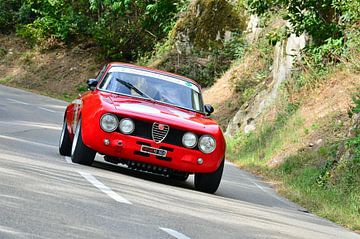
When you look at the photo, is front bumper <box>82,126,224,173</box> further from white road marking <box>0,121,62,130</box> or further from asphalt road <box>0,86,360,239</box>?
white road marking <box>0,121,62,130</box>

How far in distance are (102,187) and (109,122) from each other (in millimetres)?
2257

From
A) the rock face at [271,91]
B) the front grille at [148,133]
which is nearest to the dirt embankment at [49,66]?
the rock face at [271,91]

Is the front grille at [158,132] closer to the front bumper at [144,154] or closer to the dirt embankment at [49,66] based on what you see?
the front bumper at [144,154]

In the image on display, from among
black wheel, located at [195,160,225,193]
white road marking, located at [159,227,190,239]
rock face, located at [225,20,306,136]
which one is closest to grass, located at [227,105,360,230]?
rock face, located at [225,20,306,136]

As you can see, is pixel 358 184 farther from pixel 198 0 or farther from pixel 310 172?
pixel 198 0

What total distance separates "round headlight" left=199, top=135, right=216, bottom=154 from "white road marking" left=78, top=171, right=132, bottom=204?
1731 millimetres

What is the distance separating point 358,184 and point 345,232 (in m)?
4.05

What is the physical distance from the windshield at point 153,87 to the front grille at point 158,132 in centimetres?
125

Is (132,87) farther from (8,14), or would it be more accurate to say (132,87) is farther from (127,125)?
(8,14)

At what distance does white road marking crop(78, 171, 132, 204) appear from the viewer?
385 inches

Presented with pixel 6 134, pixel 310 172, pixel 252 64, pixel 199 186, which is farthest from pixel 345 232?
pixel 252 64

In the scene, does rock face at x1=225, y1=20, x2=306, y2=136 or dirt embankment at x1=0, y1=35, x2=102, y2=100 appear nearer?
rock face at x1=225, y1=20, x2=306, y2=136

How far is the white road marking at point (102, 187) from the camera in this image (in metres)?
9.78

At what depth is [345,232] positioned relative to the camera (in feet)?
36.5
